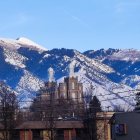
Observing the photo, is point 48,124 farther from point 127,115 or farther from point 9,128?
point 127,115

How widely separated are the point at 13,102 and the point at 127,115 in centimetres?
3213

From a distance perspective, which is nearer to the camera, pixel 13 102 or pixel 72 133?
pixel 13 102

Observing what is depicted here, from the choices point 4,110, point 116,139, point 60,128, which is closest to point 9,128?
point 4,110

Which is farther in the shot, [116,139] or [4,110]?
[4,110]

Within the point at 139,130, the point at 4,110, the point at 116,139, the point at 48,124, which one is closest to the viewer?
the point at 139,130

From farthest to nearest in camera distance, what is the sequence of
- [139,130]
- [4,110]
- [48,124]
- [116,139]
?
[48,124]
[4,110]
[116,139]
[139,130]

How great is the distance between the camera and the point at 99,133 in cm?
10475

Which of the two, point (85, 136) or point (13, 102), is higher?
point (13, 102)

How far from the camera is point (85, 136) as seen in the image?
10550 centimetres

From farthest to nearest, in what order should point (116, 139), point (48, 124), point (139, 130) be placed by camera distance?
point (48, 124) < point (116, 139) < point (139, 130)

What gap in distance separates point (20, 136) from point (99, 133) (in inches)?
670

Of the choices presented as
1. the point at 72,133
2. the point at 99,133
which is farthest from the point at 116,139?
the point at 72,133

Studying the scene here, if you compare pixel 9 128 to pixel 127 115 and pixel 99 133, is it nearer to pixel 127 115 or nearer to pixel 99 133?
pixel 99 133

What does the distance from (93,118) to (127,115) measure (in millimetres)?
29596
